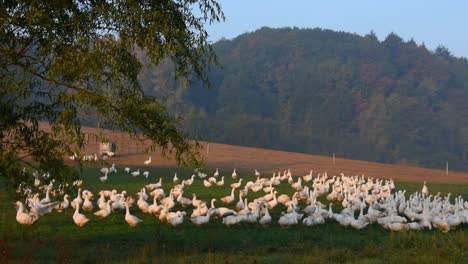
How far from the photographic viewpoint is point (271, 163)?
61.3 metres

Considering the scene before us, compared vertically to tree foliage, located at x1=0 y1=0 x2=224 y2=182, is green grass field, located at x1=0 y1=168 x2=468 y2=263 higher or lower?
lower

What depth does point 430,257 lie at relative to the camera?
17.4 m

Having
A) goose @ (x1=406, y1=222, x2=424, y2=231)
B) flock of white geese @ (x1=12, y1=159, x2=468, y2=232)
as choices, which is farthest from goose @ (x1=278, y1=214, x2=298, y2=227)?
goose @ (x1=406, y1=222, x2=424, y2=231)

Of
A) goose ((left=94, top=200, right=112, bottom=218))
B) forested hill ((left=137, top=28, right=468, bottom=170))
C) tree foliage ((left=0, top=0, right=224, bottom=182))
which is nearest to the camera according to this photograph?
tree foliage ((left=0, top=0, right=224, bottom=182))

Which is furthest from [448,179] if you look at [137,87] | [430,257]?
[137,87]

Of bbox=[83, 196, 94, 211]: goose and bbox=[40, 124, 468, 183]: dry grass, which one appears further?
bbox=[40, 124, 468, 183]: dry grass

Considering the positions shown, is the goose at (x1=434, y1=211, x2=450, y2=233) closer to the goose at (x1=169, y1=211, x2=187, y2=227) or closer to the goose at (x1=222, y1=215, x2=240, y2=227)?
the goose at (x1=222, y1=215, x2=240, y2=227)

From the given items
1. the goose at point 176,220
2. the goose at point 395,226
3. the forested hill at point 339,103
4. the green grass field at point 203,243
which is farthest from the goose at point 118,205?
the forested hill at point 339,103

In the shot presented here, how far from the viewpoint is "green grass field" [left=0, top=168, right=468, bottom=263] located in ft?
56.4

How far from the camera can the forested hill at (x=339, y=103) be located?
91562mm

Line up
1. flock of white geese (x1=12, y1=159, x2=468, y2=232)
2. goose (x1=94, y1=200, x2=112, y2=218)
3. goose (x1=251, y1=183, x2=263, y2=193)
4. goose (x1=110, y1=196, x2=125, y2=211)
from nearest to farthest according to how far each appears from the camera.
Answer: flock of white geese (x1=12, y1=159, x2=468, y2=232) → goose (x1=94, y1=200, x2=112, y2=218) → goose (x1=110, y1=196, x2=125, y2=211) → goose (x1=251, y1=183, x2=263, y2=193)

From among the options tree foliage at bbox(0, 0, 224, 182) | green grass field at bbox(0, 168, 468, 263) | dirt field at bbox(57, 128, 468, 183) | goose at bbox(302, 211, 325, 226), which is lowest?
green grass field at bbox(0, 168, 468, 263)

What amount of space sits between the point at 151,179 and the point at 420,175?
25.6 metres

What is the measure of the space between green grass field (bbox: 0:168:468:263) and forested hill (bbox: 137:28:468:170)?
2149 inches
